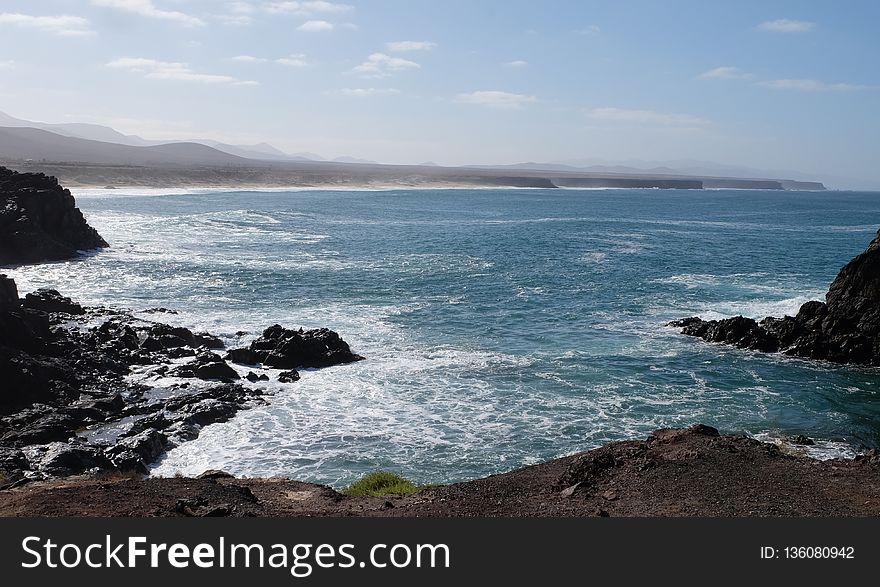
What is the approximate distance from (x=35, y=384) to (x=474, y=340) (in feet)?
63.3

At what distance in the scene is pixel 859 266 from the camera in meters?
36.1

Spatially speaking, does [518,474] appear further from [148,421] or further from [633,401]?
[148,421]

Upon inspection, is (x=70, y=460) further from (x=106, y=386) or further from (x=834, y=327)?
(x=834, y=327)

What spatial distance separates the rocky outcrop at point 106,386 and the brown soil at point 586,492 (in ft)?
9.39

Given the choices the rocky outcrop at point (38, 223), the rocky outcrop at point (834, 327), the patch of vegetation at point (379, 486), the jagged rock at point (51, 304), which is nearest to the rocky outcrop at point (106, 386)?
the jagged rock at point (51, 304)

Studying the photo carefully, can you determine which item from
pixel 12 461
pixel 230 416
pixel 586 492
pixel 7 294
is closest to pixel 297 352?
pixel 230 416

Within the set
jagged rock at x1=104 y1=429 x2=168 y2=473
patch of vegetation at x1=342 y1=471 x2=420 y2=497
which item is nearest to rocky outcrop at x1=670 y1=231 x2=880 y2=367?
patch of vegetation at x1=342 y1=471 x2=420 y2=497

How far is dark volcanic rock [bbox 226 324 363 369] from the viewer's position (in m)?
32.7

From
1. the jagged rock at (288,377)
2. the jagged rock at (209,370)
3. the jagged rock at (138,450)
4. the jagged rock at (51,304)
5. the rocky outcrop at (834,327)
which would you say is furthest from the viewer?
the jagged rock at (51,304)

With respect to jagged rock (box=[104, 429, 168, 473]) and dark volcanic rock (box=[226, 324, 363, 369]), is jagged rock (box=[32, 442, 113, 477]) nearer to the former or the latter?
jagged rock (box=[104, 429, 168, 473])

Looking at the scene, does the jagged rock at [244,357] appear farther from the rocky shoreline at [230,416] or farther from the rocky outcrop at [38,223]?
the rocky outcrop at [38,223]

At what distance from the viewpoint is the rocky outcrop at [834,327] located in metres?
34.1

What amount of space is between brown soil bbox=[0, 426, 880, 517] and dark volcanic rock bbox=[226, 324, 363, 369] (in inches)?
517

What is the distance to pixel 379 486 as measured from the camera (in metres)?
19.6
